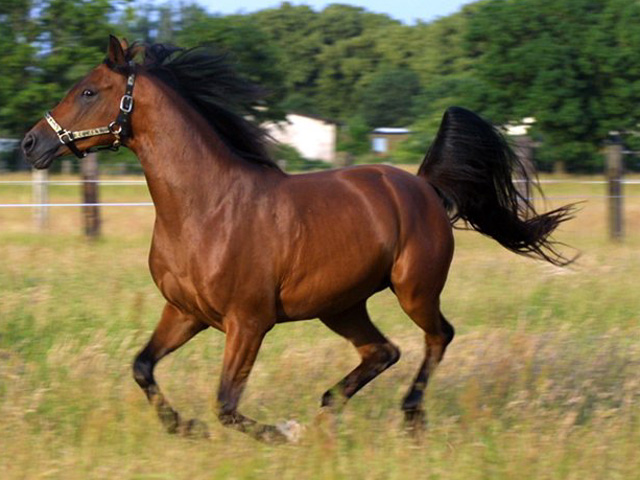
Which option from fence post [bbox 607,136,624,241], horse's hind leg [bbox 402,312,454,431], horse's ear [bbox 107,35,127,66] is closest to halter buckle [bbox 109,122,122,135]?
horse's ear [bbox 107,35,127,66]

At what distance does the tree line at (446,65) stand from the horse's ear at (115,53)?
672 millimetres

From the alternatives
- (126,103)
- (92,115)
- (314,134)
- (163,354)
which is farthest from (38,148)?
(314,134)

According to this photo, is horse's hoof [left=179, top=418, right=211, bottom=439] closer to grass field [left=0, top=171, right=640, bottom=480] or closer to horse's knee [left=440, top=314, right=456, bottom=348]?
grass field [left=0, top=171, right=640, bottom=480]

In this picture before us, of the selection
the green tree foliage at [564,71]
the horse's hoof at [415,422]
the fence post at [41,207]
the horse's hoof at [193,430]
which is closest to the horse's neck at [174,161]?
the horse's hoof at [193,430]

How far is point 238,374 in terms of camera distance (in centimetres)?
495

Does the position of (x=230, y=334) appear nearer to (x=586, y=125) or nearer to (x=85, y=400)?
(x=85, y=400)

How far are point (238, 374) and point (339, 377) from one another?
1578 millimetres

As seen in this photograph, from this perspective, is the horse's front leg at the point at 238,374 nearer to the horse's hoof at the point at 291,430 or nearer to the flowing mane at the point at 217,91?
the horse's hoof at the point at 291,430

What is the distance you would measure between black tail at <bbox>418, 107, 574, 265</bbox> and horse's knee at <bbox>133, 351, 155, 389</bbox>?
209cm

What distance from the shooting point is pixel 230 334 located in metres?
4.96

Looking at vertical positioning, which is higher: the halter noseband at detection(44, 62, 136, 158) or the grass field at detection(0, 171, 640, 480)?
the halter noseband at detection(44, 62, 136, 158)

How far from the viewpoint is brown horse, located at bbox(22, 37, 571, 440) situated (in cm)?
497

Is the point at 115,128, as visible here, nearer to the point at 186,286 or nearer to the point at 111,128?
the point at 111,128

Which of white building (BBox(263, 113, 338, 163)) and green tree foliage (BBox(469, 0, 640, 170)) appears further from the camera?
white building (BBox(263, 113, 338, 163))
